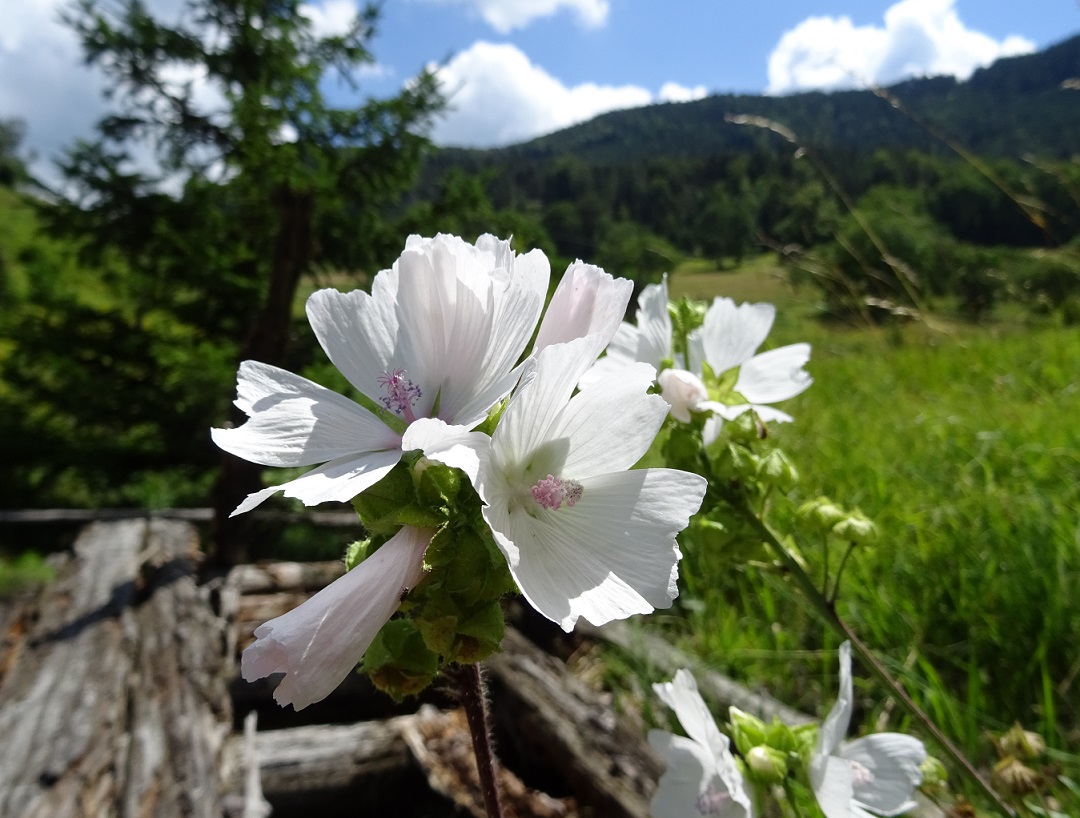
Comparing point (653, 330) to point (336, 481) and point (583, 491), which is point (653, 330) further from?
point (336, 481)

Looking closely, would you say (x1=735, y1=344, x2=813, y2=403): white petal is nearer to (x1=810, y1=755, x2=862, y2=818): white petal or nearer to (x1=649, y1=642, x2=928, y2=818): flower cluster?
(x1=649, y1=642, x2=928, y2=818): flower cluster

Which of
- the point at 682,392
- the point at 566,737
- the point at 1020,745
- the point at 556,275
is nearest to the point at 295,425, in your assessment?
the point at 682,392

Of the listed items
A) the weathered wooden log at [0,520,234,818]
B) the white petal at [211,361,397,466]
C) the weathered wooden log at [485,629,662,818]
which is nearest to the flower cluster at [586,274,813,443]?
the white petal at [211,361,397,466]

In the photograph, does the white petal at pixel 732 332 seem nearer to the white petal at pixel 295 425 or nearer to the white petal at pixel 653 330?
the white petal at pixel 653 330

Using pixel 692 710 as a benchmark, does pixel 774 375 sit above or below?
above

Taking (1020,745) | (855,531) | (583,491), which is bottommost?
(1020,745)

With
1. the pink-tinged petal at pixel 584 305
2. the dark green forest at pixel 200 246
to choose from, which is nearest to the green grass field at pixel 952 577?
the pink-tinged petal at pixel 584 305

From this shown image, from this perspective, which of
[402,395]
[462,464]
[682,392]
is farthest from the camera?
[682,392]
